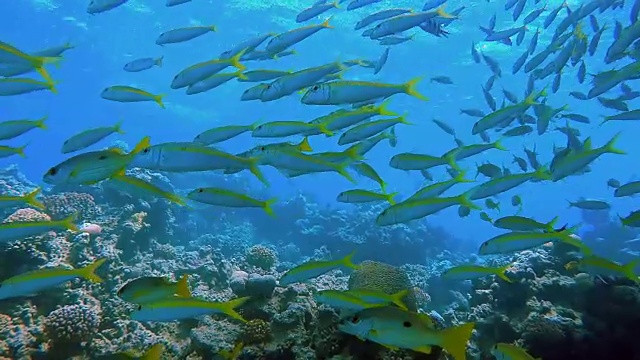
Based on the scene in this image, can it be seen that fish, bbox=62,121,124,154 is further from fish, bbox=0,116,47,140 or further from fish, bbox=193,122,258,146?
fish, bbox=193,122,258,146

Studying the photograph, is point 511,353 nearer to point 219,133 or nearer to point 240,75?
point 219,133

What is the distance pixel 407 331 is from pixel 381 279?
3354mm

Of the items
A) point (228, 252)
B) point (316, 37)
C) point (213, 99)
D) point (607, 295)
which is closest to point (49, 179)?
point (607, 295)

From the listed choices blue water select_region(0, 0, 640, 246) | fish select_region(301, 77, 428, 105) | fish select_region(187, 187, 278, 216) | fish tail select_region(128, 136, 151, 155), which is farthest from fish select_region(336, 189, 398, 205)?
blue water select_region(0, 0, 640, 246)

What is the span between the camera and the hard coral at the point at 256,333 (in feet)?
15.8

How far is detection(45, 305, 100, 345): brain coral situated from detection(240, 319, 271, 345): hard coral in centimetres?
214

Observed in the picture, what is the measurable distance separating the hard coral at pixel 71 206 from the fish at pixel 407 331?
9.11 m

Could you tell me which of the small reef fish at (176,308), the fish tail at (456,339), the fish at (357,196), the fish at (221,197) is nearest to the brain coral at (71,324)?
the fish at (221,197)

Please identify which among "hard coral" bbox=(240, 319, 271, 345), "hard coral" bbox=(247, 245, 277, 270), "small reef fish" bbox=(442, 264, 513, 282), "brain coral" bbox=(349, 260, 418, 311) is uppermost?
"small reef fish" bbox=(442, 264, 513, 282)

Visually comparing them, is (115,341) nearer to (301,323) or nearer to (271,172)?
(301,323)

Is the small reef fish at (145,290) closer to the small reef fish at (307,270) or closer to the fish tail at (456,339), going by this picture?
the small reef fish at (307,270)

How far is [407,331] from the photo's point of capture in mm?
2684

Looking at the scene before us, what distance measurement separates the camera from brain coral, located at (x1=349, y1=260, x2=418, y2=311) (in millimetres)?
5848

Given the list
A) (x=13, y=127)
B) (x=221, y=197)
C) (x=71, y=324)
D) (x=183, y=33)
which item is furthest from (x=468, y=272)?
(x=13, y=127)
